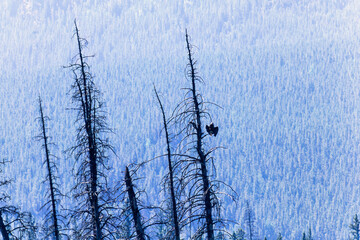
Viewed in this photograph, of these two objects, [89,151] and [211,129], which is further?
[89,151]

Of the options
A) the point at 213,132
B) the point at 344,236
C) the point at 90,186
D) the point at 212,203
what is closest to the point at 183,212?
the point at 212,203

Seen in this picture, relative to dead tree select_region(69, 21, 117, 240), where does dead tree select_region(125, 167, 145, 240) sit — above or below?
below

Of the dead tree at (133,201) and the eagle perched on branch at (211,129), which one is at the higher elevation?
the eagle perched on branch at (211,129)

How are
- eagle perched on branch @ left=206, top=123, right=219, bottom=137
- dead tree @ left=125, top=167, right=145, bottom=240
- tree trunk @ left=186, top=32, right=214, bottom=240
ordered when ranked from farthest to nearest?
dead tree @ left=125, top=167, right=145, bottom=240 → tree trunk @ left=186, top=32, right=214, bottom=240 → eagle perched on branch @ left=206, top=123, right=219, bottom=137

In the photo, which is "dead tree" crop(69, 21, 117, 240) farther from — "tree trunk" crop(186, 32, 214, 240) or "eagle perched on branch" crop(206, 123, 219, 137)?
"eagle perched on branch" crop(206, 123, 219, 137)

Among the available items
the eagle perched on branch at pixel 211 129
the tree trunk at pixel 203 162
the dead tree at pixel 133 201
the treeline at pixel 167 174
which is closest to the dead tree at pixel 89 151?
the treeline at pixel 167 174

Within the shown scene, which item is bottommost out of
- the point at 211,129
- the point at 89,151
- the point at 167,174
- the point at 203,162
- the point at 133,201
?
the point at 133,201

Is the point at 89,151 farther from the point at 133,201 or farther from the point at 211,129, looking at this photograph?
the point at 211,129

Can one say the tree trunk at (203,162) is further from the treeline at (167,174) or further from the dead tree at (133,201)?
the dead tree at (133,201)

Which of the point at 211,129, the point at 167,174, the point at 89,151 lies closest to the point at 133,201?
the point at 167,174

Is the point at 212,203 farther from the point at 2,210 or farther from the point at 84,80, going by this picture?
the point at 2,210

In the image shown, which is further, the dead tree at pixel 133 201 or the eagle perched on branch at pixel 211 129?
the dead tree at pixel 133 201

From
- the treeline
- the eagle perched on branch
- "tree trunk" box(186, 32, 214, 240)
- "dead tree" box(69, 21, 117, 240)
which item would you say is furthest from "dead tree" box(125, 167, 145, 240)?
the eagle perched on branch

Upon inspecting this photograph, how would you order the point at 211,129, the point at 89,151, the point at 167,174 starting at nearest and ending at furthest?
the point at 211,129 < the point at 167,174 < the point at 89,151
